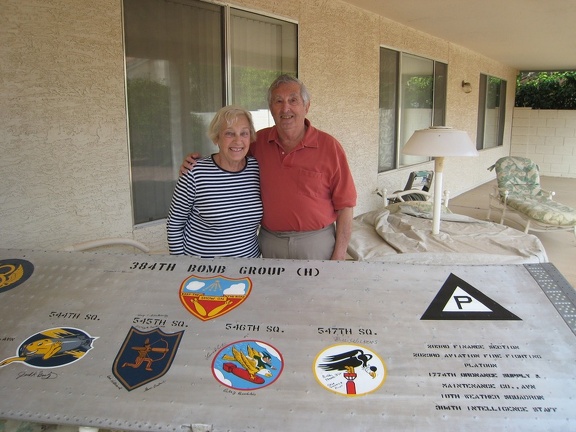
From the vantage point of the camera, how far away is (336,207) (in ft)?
7.43

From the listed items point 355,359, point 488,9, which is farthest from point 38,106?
point 488,9

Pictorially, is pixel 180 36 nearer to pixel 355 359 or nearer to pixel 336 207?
pixel 336 207

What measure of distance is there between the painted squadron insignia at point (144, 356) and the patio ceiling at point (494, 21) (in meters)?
4.75

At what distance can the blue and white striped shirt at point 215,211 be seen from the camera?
2.04 metres

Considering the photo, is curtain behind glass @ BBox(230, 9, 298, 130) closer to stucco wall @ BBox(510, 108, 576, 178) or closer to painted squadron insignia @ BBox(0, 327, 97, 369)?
painted squadron insignia @ BBox(0, 327, 97, 369)

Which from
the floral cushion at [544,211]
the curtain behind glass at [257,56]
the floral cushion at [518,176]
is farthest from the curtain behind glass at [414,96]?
the curtain behind glass at [257,56]

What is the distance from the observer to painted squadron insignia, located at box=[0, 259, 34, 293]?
1.79 metres

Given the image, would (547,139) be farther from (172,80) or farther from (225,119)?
(225,119)

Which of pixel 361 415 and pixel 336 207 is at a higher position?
pixel 336 207

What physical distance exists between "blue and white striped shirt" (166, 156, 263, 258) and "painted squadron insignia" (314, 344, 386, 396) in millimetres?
819

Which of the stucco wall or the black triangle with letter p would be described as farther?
the stucco wall

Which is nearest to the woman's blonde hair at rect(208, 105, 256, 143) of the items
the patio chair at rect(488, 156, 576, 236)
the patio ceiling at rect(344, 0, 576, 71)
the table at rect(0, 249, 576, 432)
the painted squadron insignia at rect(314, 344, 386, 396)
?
the table at rect(0, 249, 576, 432)

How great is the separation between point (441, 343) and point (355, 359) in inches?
10.6

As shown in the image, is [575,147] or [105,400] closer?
[105,400]
